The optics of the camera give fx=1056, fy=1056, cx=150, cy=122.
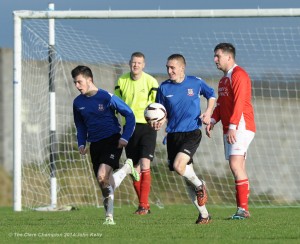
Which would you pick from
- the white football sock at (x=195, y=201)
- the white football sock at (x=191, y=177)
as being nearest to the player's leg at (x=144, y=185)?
the white football sock at (x=195, y=201)

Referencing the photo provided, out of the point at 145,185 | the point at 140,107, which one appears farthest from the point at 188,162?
the point at 145,185

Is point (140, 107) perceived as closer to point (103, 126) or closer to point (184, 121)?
point (184, 121)

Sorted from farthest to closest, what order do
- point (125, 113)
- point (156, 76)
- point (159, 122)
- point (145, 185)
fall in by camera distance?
point (156, 76) → point (145, 185) → point (159, 122) → point (125, 113)

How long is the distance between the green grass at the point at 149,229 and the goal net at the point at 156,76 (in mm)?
2939

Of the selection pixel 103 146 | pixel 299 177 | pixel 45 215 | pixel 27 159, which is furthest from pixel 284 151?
pixel 103 146

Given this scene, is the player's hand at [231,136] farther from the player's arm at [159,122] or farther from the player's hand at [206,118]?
the player's arm at [159,122]

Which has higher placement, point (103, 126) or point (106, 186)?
point (103, 126)

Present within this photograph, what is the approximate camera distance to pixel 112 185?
34.9 feet

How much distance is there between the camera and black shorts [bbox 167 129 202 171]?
10.9 m

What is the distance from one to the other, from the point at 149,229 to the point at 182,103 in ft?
5.70

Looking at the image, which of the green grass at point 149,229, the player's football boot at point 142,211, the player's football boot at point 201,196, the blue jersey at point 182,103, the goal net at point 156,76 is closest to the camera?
the green grass at point 149,229

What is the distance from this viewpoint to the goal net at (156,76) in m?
15.1

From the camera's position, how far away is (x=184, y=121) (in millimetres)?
11055

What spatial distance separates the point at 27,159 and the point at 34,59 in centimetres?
152
